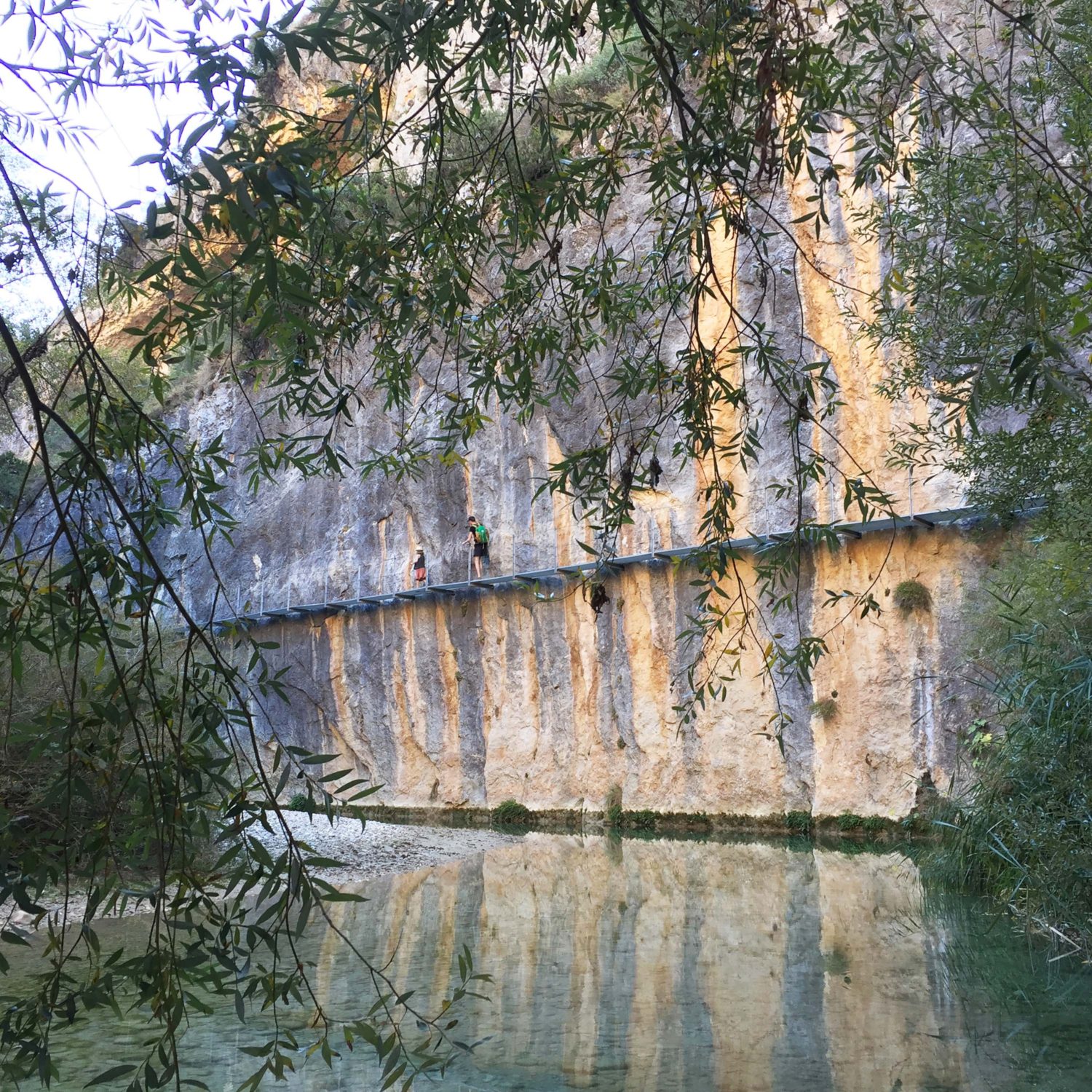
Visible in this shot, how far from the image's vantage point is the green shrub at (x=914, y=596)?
15.1 m

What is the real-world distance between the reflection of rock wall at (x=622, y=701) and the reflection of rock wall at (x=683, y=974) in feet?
9.37

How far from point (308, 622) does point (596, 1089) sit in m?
19.4

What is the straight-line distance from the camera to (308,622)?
2377 cm

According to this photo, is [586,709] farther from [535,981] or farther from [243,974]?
[243,974]

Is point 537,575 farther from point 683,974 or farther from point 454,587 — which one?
point 683,974

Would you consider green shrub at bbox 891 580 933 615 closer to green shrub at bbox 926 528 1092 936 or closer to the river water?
the river water

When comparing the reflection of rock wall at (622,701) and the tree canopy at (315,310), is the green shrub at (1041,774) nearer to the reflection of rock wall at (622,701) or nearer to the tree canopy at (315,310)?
the tree canopy at (315,310)

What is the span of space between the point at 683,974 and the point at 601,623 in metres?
11.9

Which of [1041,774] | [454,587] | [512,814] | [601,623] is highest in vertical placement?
[454,587]

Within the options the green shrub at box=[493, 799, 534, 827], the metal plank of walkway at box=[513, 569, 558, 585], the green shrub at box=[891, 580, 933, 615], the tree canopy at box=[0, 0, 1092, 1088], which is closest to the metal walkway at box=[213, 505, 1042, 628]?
the metal plank of walkway at box=[513, 569, 558, 585]

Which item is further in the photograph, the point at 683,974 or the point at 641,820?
the point at 641,820

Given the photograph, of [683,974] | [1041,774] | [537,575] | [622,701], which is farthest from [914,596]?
[683,974]

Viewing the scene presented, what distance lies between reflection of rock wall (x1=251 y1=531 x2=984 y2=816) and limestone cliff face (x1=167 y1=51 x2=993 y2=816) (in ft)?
0.12

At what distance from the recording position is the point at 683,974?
7.23 m
